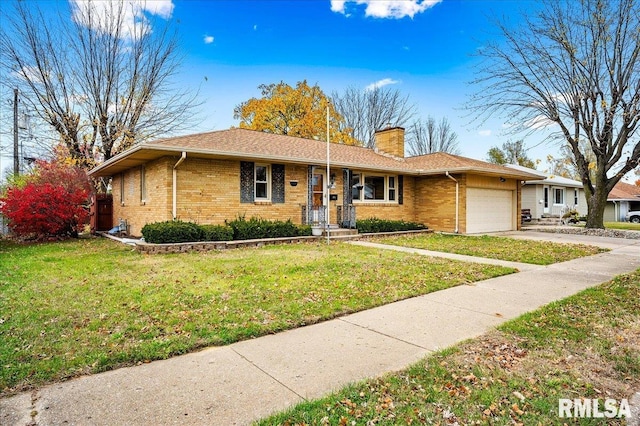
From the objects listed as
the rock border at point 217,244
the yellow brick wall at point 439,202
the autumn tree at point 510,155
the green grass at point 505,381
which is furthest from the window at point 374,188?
the autumn tree at point 510,155

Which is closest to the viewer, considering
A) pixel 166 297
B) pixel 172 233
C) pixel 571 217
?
pixel 166 297

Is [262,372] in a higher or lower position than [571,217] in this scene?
lower

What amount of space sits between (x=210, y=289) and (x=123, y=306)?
129 centimetres

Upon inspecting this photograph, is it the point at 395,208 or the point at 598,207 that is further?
the point at 598,207

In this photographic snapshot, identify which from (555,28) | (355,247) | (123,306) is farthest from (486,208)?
(123,306)

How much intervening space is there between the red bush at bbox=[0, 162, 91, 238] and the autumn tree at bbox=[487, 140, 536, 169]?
4617 cm

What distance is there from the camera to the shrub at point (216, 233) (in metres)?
11.0

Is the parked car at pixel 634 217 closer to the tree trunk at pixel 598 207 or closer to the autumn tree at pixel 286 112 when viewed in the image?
the tree trunk at pixel 598 207

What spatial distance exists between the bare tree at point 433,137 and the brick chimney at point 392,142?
20650 millimetres

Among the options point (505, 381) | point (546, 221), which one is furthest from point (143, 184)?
point (546, 221)

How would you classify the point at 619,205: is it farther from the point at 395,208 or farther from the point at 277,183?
the point at 277,183

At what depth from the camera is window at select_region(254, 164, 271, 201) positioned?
43.7 ft

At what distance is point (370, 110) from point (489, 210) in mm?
20264

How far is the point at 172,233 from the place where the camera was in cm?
1035
